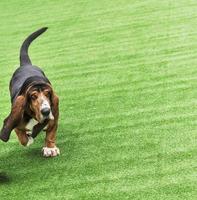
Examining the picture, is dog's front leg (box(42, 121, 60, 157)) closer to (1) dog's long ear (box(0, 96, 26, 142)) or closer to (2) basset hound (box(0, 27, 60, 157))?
(2) basset hound (box(0, 27, 60, 157))

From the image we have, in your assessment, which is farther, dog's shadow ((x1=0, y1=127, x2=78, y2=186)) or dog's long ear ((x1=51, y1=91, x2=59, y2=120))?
dog's shadow ((x1=0, y1=127, x2=78, y2=186))

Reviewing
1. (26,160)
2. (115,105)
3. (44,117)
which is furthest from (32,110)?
(115,105)

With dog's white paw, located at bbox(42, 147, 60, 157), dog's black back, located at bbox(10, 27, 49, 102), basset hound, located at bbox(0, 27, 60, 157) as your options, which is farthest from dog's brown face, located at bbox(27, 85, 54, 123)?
dog's white paw, located at bbox(42, 147, 60, 157)

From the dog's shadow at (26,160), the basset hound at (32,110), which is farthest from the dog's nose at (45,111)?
the dog's shadow at (26,160)

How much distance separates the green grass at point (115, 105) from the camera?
3.41m

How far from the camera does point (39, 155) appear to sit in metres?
4.00

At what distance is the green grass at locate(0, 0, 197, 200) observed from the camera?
3.41m

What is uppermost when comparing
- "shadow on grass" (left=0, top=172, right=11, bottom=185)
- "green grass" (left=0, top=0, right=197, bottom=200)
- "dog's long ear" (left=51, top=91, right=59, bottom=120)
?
"dog's long ear" (left=51, top=91, right=59, bottom=120)

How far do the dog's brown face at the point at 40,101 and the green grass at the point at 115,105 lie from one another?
44 centimetres

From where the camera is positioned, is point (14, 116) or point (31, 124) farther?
point (31, 124)

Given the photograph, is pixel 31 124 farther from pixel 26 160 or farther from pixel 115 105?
pixel 115 105

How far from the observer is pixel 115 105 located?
4715 millimetres

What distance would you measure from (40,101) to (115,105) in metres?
1.38

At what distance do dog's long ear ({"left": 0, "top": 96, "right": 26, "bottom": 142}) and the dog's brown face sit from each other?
0.19ft
